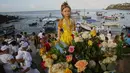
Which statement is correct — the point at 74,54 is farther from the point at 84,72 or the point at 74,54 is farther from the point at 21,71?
the point at 21,71

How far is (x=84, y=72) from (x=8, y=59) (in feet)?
12.3

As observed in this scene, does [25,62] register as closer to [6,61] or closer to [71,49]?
[6,61]

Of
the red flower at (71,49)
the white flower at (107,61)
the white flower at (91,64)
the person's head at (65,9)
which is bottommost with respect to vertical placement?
the white flower at (91,64)

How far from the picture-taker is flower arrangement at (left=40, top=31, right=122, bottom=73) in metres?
4.30

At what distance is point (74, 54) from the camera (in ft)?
14.6

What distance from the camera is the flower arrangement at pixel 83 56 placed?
14.1 feet

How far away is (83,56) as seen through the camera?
14.4 feet

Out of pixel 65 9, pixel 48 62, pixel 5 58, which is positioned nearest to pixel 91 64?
Result: pixel 48 62

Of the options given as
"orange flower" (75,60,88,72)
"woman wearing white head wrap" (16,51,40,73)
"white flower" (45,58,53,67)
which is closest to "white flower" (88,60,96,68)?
"orange flower" (75,60,88,72)

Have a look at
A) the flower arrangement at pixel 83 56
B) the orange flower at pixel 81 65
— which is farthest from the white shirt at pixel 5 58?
the orange flower at pixel 81 65

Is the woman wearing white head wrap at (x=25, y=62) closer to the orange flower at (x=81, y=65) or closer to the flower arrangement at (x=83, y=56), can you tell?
the flower arrangement at (x=83, y=56)

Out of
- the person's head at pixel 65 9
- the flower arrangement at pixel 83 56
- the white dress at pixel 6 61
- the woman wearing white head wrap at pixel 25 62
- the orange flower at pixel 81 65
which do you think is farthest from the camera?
the white dress at pixel 6 61

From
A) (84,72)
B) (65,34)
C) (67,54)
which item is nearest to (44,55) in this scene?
(67,54)

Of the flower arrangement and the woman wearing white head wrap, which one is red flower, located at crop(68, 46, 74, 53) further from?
the woman wearing white head wrap
